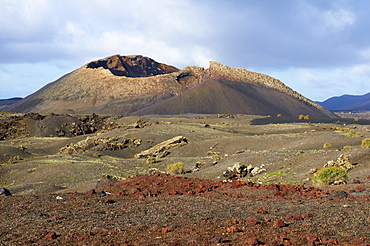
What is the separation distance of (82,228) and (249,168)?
1680 centimetres

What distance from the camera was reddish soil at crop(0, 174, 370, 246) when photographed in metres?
7.89

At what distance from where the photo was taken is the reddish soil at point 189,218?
7.89 metres

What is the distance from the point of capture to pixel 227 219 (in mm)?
9664

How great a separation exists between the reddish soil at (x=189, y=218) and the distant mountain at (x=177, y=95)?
4321 inches

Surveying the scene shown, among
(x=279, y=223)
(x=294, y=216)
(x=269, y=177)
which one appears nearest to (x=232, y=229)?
(x=279, y=223)

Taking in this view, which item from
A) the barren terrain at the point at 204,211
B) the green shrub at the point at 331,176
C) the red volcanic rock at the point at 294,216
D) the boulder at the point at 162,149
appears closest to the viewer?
the barren terrain at the point at 204,211

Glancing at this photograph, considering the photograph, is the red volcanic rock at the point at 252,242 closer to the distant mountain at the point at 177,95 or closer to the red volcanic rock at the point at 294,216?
the red volcanic rock at the point at 294,216

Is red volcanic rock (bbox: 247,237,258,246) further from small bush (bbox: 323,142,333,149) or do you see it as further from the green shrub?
small bush (bbox: 323,142,333,149)

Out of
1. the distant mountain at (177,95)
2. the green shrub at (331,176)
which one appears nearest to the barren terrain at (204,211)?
the green shrub at (331,176)

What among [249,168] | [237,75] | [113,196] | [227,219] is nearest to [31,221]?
[113,196]

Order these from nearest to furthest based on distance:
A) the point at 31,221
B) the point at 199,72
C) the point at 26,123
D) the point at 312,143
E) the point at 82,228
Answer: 1. the point at 82,228
2. the point at 31,221
3. the point at 312,143
4. the point at 26,123
5. the point at 199,72

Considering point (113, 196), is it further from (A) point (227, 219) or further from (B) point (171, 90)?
(B) point (171, 90)

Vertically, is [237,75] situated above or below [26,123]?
above

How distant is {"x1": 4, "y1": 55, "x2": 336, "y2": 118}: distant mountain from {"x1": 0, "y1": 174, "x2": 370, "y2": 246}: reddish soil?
360 feet
